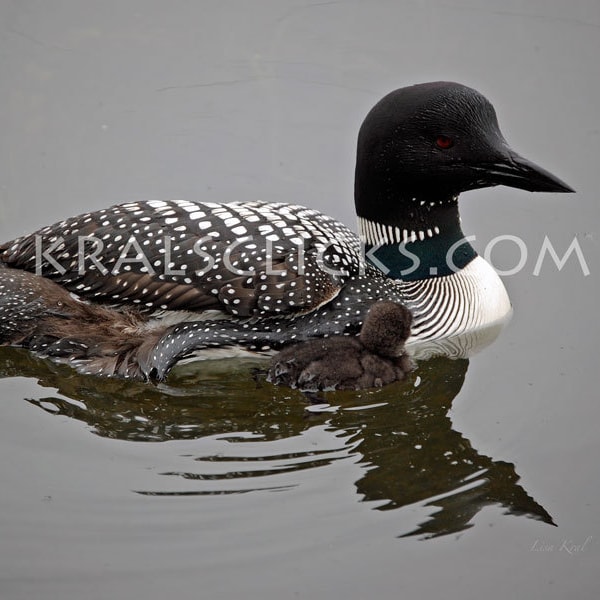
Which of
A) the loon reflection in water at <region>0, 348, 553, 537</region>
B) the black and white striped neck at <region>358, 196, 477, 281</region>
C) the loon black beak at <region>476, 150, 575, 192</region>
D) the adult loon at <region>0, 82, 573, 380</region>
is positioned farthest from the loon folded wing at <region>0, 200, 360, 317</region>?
the loon black beak at <region>476, 150, 575, 192</region>

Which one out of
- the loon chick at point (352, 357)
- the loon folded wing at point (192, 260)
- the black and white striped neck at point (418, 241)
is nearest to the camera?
the loon chick at point (352, 357)

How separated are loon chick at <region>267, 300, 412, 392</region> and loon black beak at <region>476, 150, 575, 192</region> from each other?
31.3 inches

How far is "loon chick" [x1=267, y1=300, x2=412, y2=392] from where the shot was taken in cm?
512

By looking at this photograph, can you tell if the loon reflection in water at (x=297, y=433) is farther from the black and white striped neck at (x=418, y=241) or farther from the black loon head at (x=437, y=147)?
the black loon head at (x=437, y=147)

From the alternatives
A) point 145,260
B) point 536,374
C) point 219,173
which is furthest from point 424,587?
point 219,173

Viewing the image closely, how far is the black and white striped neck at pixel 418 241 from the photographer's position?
5.54 metres

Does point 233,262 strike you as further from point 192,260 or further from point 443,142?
point 443,142

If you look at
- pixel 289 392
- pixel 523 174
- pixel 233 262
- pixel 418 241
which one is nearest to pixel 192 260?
pixel 233 262

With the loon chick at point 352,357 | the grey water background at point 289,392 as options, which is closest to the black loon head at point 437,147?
the loon chick at point 352,357

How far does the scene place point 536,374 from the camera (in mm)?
5516

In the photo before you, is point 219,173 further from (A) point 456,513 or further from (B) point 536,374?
(A) point 456,513

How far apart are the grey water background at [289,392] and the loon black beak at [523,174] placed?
2.77ft

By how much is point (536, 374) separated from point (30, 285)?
2.44 m

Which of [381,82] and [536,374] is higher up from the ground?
[381,82]
